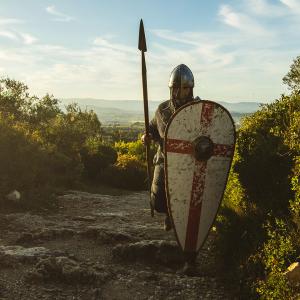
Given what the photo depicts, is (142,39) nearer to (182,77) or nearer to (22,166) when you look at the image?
(182,77)

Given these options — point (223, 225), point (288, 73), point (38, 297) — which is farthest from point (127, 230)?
point (288, 73)

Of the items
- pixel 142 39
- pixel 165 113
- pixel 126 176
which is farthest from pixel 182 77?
pixel 126 176

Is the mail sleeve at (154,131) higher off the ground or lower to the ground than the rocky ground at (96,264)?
higher

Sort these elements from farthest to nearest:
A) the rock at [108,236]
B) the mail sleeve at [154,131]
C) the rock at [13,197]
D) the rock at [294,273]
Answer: the rock at [13,197] < the rock at [108,236] < the mail sleeve at [154,131] < the rock at [294,273]

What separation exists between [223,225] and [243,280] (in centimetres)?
101

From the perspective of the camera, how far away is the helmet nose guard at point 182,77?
5117 millimetres

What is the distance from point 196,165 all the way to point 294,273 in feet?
4.93

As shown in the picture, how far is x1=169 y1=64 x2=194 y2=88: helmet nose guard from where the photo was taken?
A: 512 centimetres

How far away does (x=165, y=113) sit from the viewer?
17.7 feet

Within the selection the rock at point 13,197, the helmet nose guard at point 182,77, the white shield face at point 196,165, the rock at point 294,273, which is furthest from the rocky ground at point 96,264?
the helmet nose guard at point 182,77

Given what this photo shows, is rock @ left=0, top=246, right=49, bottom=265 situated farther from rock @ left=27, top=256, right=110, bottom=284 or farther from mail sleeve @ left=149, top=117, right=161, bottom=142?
mail sleeve @ left=149, top=117, right=161, bottom=142

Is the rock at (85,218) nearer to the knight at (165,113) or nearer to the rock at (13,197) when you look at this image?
the rock at (13,197)

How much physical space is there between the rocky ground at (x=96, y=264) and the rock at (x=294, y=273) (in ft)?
2.74

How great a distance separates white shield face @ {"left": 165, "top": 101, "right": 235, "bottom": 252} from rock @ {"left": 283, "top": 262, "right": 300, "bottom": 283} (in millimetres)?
1271
